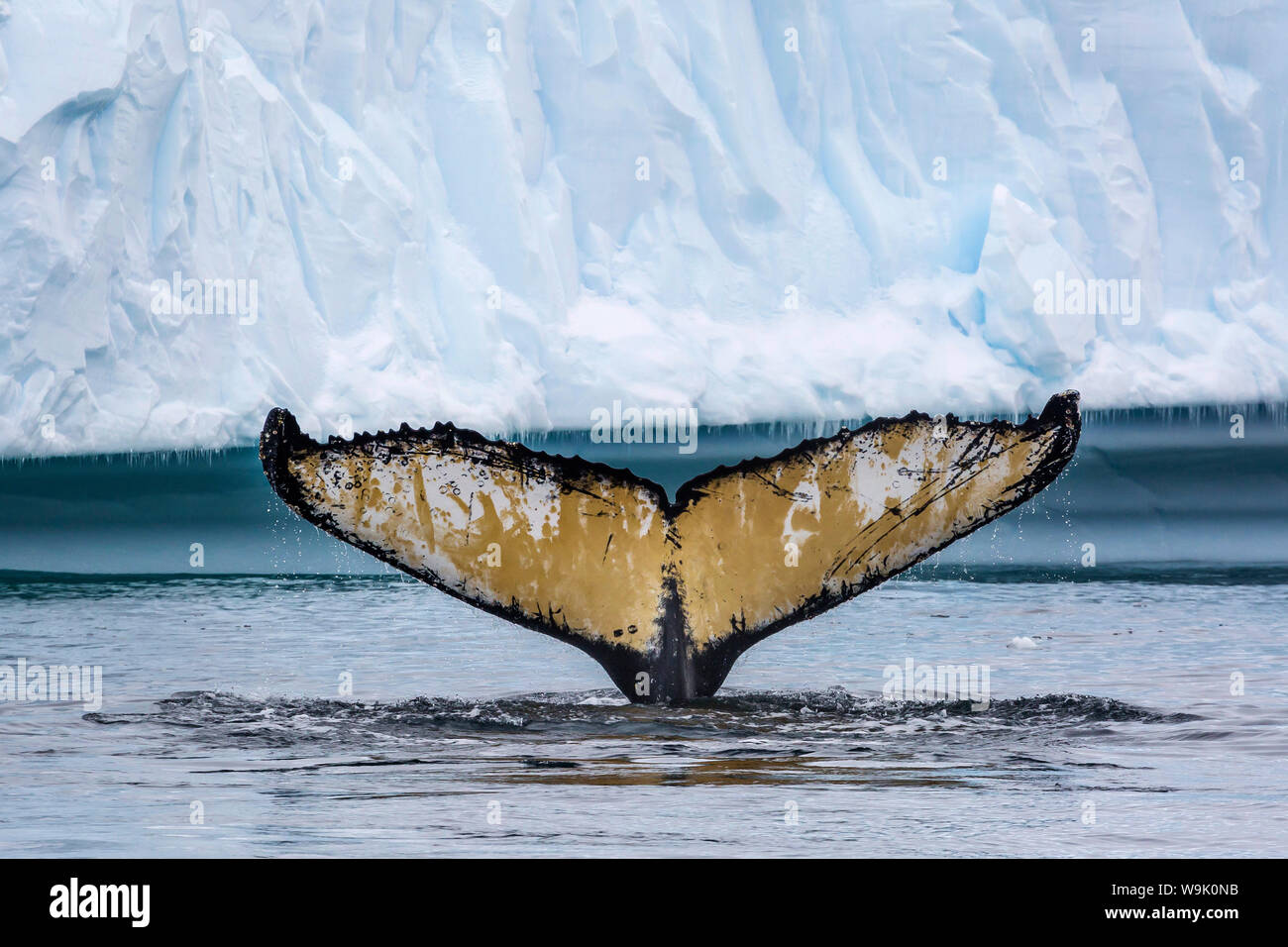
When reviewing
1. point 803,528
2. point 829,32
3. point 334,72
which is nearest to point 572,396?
point 334,72

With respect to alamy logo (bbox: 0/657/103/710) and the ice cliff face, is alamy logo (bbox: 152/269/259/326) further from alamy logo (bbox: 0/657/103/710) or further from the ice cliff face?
alamy logo (bbox: 0/657/103/710)

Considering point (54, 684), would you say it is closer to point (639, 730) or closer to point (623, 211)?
point (639, 730)

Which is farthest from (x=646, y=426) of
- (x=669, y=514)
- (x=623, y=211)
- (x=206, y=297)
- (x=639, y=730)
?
(x=669, y=514)

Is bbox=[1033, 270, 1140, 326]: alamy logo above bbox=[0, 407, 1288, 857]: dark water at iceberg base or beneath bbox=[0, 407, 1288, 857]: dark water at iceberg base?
above

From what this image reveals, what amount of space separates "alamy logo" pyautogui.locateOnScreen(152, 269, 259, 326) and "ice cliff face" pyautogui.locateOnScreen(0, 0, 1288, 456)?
0.06m

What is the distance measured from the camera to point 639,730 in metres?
5.50

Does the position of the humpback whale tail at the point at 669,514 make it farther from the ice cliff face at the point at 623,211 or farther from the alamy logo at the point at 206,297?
the alamy logo at the point at 206,297

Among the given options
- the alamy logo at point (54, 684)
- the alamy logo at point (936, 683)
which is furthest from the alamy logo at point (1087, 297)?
the alamy logo at point (54, 684)

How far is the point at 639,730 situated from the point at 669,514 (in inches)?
34.3

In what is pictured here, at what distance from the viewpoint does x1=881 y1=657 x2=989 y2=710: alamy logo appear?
254 inches

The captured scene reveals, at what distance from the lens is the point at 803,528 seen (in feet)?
16.5

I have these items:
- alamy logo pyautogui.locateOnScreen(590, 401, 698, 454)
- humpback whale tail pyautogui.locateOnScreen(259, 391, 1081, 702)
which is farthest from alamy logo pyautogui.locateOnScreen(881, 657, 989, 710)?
alamy logo pyautogui.locateOnScreen(590, 401, 698, 454)

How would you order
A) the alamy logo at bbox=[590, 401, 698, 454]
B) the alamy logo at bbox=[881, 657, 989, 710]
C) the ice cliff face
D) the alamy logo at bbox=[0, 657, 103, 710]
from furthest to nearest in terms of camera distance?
1. the alamy logo at bbox=[590, 401, 698, 454]
2. the ice cliff face
3. the alamy logo at bbox=[0, 657, 103, 710]
4. the alamy logo at bbox=[881, 657, 989, 710]

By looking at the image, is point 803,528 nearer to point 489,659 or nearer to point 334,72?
point 489,659
